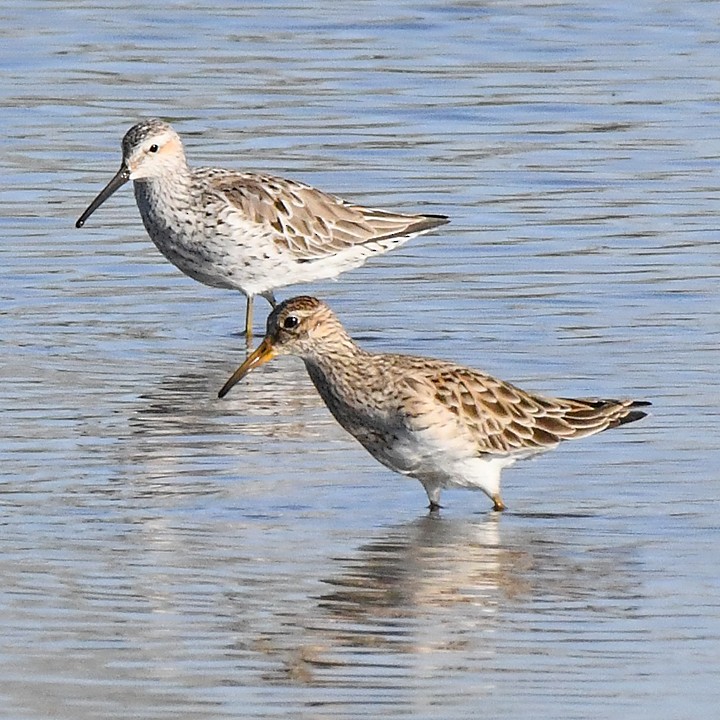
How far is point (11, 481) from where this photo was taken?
11094 millimetres

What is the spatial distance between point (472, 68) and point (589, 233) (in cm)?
615

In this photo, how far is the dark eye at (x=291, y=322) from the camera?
10992 mm

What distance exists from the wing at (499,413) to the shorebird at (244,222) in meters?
4.17

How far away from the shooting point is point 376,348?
14.2 metres

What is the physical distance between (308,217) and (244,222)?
61 centimetres

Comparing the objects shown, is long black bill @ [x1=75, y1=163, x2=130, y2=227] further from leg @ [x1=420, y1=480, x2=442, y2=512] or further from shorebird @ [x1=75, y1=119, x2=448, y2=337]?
leg @ [x1=420, y1=480, x2=442, y2=512]

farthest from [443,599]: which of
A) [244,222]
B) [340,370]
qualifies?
[244,222]

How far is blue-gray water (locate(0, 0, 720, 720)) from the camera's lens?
28.2 ft

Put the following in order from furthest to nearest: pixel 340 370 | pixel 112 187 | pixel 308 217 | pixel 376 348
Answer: pixel 308 217
pixel 112 187
pixel 376 348
pixel 340 370

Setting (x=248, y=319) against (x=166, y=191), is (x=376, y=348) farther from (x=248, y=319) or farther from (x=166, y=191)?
(x=166, y=191)

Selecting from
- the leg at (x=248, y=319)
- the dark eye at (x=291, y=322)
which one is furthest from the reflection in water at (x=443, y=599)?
the leg at (x=248, y=319)

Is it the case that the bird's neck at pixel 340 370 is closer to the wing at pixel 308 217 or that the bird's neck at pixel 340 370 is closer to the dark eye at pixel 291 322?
the dark eye at pixel 291 322

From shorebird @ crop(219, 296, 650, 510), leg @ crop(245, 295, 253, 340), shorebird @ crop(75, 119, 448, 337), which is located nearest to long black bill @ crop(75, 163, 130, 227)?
shorebird @ crop(75, 119, 448, 337)

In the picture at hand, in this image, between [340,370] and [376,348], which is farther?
[376,348]
